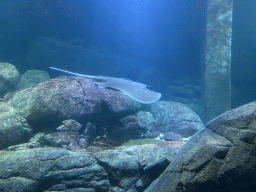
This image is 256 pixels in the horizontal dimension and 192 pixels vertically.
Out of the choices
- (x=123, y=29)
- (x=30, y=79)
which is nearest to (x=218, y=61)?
(x=30, y=79)

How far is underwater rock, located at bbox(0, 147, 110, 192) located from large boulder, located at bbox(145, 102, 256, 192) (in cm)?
117

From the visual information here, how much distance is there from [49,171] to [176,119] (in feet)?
18.3

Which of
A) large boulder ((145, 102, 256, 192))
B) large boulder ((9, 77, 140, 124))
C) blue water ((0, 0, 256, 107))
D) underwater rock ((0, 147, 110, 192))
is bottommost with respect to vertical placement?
underwater rock ((0, 147, 110, 192))

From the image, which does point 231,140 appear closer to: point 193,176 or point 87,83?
point 193,176

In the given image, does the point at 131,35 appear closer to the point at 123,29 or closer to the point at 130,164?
the point at 123,29

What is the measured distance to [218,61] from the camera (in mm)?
7344

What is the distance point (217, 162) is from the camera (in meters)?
1.57

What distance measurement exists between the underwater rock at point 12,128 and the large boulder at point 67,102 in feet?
0.81

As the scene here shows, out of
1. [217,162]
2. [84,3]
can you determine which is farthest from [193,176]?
[84,3]

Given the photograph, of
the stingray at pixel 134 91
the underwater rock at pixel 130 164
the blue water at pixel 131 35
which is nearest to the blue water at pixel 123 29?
the blue water at pixel 131 35

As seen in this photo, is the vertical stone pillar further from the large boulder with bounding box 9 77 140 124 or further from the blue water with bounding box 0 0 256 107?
the large boulder with bounding box 9 77 140 124

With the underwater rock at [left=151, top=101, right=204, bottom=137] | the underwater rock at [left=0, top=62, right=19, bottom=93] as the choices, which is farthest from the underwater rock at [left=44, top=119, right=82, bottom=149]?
the underwater rock at [left=0, top=62, right=19, bottom=93]

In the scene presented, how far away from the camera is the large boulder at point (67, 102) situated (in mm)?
3928

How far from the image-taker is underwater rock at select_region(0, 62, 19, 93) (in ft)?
21.1
